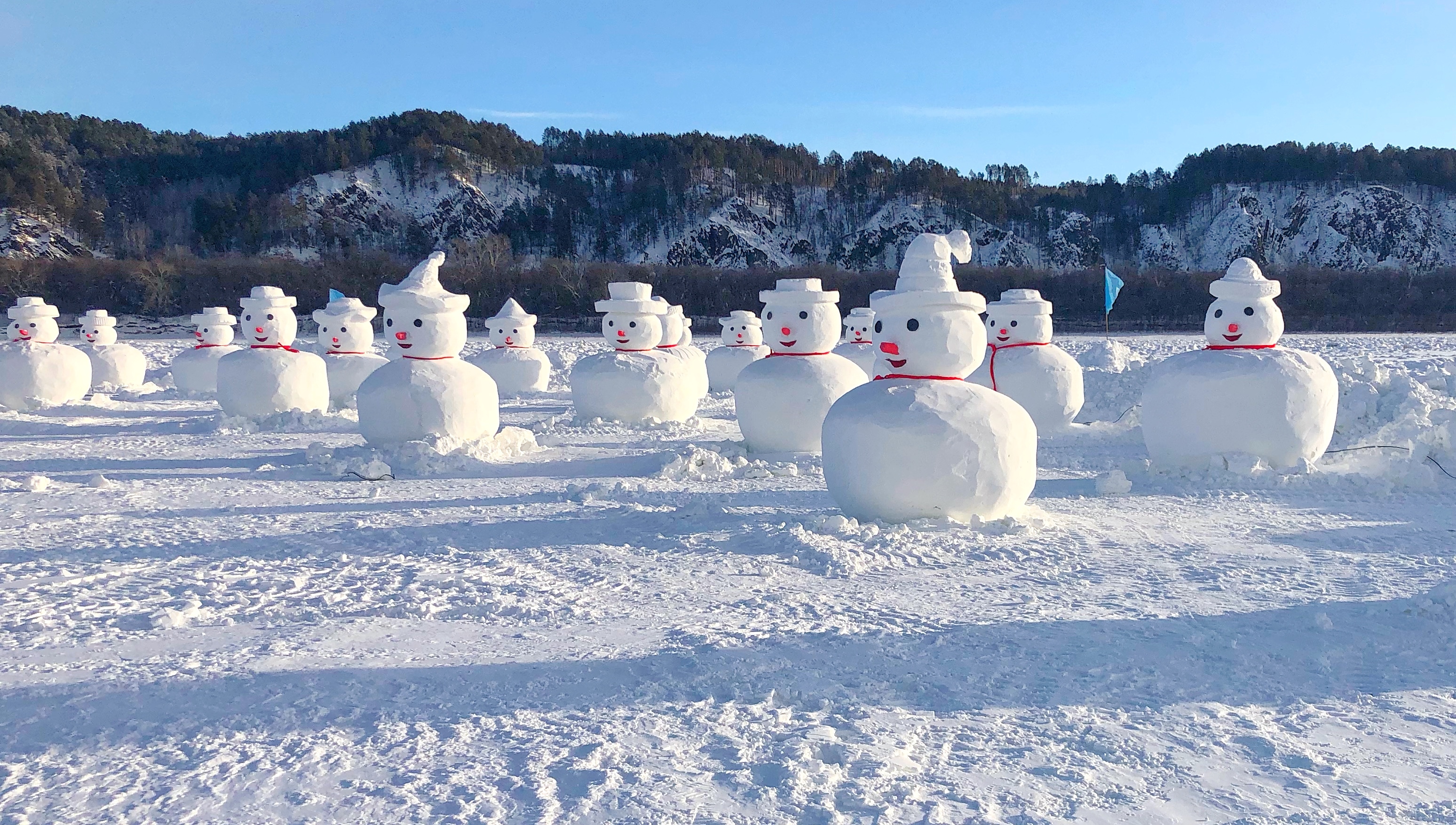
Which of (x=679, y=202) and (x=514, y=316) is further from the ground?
(x=679, y=202)

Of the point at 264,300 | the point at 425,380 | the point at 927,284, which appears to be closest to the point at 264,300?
the point at 264,300

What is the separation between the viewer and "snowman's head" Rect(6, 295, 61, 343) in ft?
45.3

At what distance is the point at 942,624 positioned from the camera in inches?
167

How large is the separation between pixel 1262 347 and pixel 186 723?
793 cm

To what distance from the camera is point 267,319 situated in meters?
12.3

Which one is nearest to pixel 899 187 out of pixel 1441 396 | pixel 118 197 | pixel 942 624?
pixel 118 197

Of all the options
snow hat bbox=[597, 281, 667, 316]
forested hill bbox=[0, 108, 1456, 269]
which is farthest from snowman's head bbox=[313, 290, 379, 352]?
forested hill bbox=[0, 108, 1456, 269]

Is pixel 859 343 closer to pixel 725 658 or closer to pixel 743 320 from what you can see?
→ pixel 743 320

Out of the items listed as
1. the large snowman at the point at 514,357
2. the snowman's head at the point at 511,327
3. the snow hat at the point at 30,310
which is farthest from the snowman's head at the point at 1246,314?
the snow hat at the point at 30,310

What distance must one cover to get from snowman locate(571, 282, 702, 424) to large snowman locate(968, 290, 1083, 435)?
3468 millimetres

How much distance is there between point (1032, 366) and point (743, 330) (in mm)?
6426

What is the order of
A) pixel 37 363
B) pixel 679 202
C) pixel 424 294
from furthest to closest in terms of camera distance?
pixel 679 202 < pixel 37 363 < pixel 424 294

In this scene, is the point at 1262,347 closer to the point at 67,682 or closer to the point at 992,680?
the point at 992,680

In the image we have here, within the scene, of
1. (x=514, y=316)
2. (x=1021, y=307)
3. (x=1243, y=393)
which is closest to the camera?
(x=1243, y=393)
